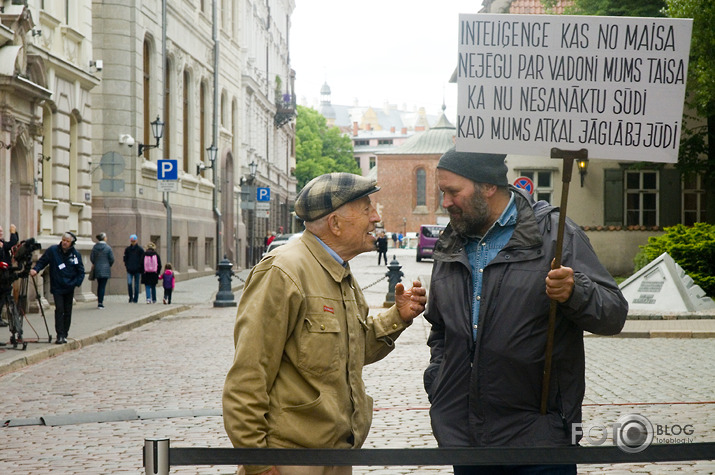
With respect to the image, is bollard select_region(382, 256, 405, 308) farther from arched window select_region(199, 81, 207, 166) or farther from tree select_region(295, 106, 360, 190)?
tree select_region(295, 106, 360, 190)

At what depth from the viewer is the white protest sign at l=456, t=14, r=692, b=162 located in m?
3.62

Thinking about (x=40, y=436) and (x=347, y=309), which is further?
(x=40, y=436)

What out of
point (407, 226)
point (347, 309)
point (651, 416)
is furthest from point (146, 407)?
point (407, 226)

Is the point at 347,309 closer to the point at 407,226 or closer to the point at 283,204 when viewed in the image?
the point at 283,204

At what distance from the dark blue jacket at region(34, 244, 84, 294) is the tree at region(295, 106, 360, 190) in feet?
272

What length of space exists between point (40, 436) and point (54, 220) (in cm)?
1555

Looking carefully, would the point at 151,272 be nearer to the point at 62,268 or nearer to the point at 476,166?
the point at 62,268

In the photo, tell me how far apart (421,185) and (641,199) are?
84.5 metres

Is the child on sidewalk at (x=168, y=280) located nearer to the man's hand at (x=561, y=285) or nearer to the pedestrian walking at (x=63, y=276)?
the pedestrian walking at (x=63, y=276)

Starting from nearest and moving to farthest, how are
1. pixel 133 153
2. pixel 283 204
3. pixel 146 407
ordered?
pixel 146 407
pixel 133 153
pixel 283 204

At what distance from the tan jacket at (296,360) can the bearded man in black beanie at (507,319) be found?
0.35 meters

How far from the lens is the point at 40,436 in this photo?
8.24m

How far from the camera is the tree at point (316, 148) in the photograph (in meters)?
103

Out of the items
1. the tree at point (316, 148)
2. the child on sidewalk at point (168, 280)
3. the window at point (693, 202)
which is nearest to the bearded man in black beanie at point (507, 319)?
the child on sidewalk at point (168, 280)
